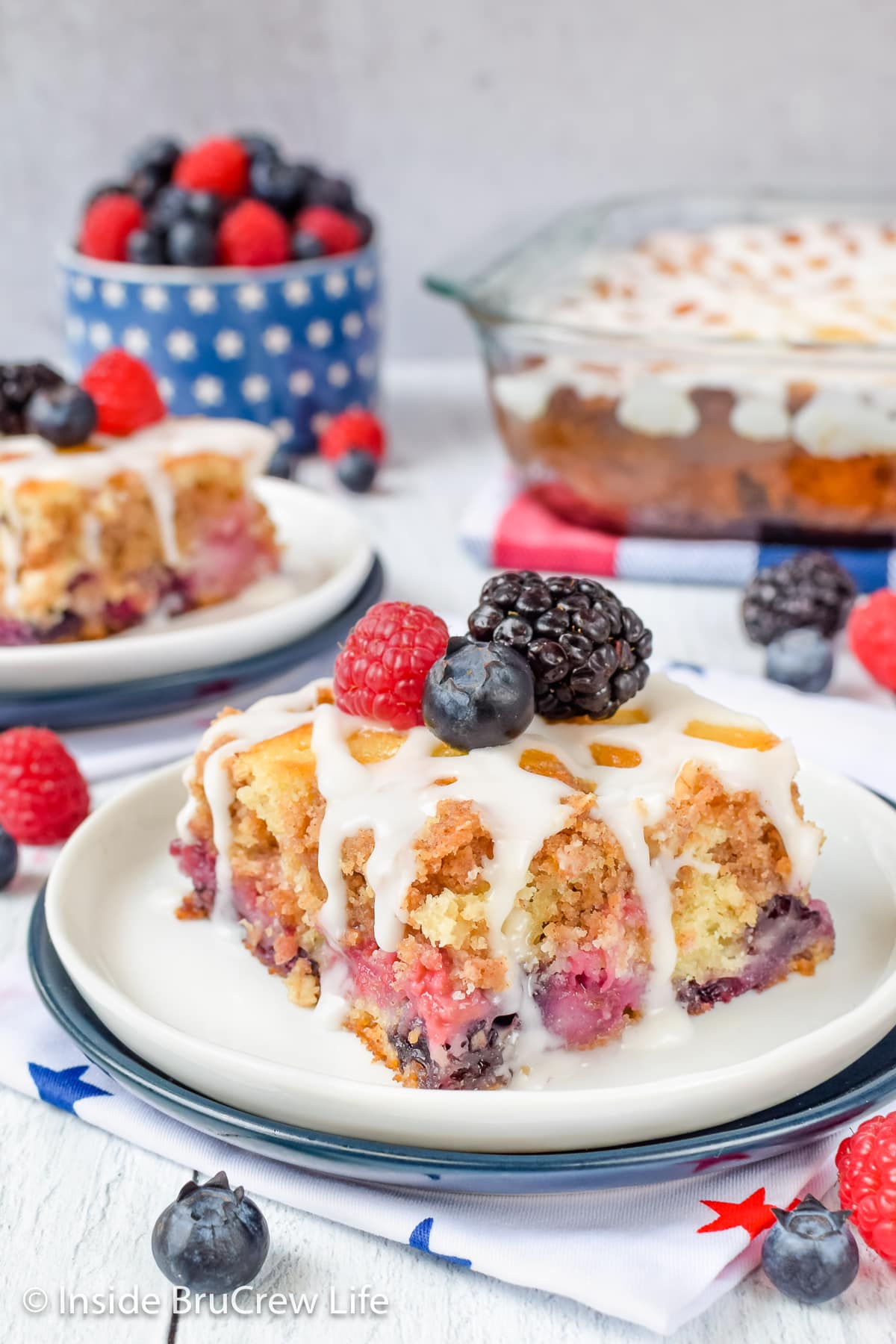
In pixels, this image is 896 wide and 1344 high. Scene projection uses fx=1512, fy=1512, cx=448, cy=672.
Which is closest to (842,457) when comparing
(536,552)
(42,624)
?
(536,552)

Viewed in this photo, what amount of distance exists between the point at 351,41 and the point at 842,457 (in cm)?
232

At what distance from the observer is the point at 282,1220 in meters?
1.46

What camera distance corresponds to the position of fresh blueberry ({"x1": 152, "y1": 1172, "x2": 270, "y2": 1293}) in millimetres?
1343

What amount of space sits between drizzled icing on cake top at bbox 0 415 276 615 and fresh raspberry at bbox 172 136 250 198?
104 cm

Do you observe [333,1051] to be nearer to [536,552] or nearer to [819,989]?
[819,989]

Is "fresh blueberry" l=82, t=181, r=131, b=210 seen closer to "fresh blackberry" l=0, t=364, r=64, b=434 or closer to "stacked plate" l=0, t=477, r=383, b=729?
"fresh blackberry" l=0, t=364, r=64, b=434

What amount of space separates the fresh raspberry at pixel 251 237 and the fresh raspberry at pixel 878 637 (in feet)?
5.96

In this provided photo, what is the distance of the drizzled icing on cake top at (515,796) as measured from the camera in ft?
5.19

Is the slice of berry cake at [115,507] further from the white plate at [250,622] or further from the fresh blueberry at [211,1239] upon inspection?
the fresh blueberry at [211,1239]

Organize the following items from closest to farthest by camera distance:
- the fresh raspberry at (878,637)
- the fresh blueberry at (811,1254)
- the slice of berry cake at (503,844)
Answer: the fresh blueberry at (811,1254) < the slice of berry cake at (503,844) < the fresh raspberry at (878,637)

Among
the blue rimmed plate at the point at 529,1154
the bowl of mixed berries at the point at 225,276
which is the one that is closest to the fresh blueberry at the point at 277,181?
the bowl of mixed berries at the point at 225,276

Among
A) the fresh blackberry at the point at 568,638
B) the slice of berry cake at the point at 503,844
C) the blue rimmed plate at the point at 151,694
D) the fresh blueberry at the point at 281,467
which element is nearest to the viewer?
the slice of berry cake at the point at 503,844

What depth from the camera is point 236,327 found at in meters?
3.73

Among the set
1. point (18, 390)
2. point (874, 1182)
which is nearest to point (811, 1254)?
point (874, 1182)
